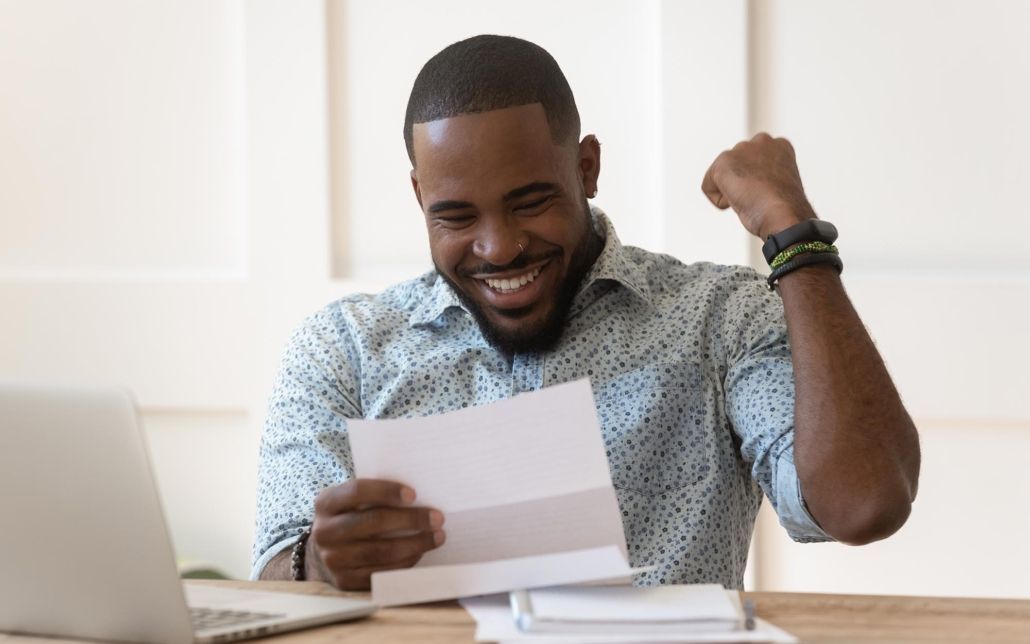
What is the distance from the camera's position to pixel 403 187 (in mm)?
2506

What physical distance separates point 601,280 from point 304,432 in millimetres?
425

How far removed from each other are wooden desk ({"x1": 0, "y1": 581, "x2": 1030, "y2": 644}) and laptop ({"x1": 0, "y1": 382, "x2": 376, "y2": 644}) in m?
0.05

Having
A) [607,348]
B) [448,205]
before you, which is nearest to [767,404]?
[607,348]

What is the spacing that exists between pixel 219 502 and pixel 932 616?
178 cm

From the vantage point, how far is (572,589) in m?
1.13

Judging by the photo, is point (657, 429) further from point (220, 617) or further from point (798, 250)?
point (220, 617)

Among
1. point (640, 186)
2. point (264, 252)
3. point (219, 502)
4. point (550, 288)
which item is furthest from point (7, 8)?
point (550, 288)

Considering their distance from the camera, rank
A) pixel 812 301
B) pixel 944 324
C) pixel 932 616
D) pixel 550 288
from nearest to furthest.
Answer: pixel 932 616, pixel 812 301, pixel 550 288, pixel 944 324

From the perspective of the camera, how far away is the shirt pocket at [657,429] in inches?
61.2

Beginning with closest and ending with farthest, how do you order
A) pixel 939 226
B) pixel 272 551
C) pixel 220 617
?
pixel 220 617, pixel 272 551, pixel 939 226

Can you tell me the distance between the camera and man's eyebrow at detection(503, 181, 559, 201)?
1542 millimetres

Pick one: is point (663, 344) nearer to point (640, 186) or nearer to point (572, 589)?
point (572, 589)

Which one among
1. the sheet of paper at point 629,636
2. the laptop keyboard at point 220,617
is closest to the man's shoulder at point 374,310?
the laptop keyboard at point 220,617

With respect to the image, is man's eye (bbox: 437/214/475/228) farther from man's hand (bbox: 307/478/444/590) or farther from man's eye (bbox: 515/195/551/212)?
man's hand (bbox: 307/478/444/590)
